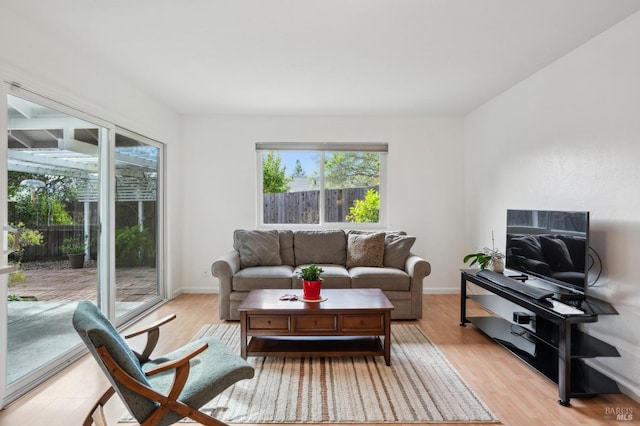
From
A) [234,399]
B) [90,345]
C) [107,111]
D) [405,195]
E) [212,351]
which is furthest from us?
[405,195]

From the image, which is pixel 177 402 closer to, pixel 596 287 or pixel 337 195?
pixel 596 287

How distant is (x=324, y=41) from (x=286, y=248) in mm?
2679

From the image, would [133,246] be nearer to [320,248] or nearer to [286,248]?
[286,248]

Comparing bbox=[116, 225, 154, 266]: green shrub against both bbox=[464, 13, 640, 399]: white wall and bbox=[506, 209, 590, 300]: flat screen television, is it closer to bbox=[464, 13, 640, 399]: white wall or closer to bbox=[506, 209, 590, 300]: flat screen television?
bbox=[506, 209, 590, 300]: flat screen television

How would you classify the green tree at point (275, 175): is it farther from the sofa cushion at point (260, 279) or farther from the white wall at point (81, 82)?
the sofa cushion at point (260, 279)

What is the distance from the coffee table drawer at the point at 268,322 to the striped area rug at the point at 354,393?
28cm

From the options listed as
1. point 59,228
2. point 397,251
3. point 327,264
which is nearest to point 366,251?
point 397,251

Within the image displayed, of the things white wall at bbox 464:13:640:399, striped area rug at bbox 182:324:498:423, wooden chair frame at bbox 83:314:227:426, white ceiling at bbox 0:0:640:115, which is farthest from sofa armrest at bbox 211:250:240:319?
white wall at bbox 464:13:640:399

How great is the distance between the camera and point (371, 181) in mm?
5527

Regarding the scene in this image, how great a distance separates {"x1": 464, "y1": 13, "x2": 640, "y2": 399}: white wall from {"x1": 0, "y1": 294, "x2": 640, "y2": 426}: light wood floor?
507mm

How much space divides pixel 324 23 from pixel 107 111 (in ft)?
7.37

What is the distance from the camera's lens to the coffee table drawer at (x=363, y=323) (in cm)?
302

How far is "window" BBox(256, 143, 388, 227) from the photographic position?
549 cm

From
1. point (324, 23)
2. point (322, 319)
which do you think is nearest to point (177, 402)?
point (322, 319)
